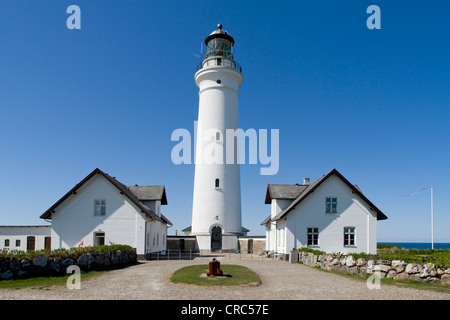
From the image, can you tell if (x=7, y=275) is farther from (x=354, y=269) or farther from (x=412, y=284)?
(x=412, y=284)

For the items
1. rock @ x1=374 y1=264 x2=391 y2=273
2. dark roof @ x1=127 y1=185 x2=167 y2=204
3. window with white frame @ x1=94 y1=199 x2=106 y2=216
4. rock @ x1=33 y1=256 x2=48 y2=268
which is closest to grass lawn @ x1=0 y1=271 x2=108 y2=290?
rock @ x1=33 y1=256 x2=48 y2=268

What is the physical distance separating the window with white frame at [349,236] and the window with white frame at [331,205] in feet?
5.43

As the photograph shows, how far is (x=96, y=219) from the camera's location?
2625cm

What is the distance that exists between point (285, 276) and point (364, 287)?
160 inches

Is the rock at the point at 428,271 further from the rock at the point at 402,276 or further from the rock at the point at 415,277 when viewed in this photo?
the rock at the point at 402,276

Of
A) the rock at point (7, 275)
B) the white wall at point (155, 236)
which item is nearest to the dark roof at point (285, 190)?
the white wall at point (155, 236)

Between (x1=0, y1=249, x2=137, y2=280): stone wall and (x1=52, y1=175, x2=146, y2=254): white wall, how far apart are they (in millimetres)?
6351

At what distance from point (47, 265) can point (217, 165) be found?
19849 mm

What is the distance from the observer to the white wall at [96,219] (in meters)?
26.0

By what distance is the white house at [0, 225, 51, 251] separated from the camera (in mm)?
32688

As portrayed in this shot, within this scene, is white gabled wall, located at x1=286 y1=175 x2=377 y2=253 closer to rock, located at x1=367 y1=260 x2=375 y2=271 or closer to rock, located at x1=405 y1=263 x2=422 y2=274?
rock, located at x1=367 y1=260 x2=375 y2=271
